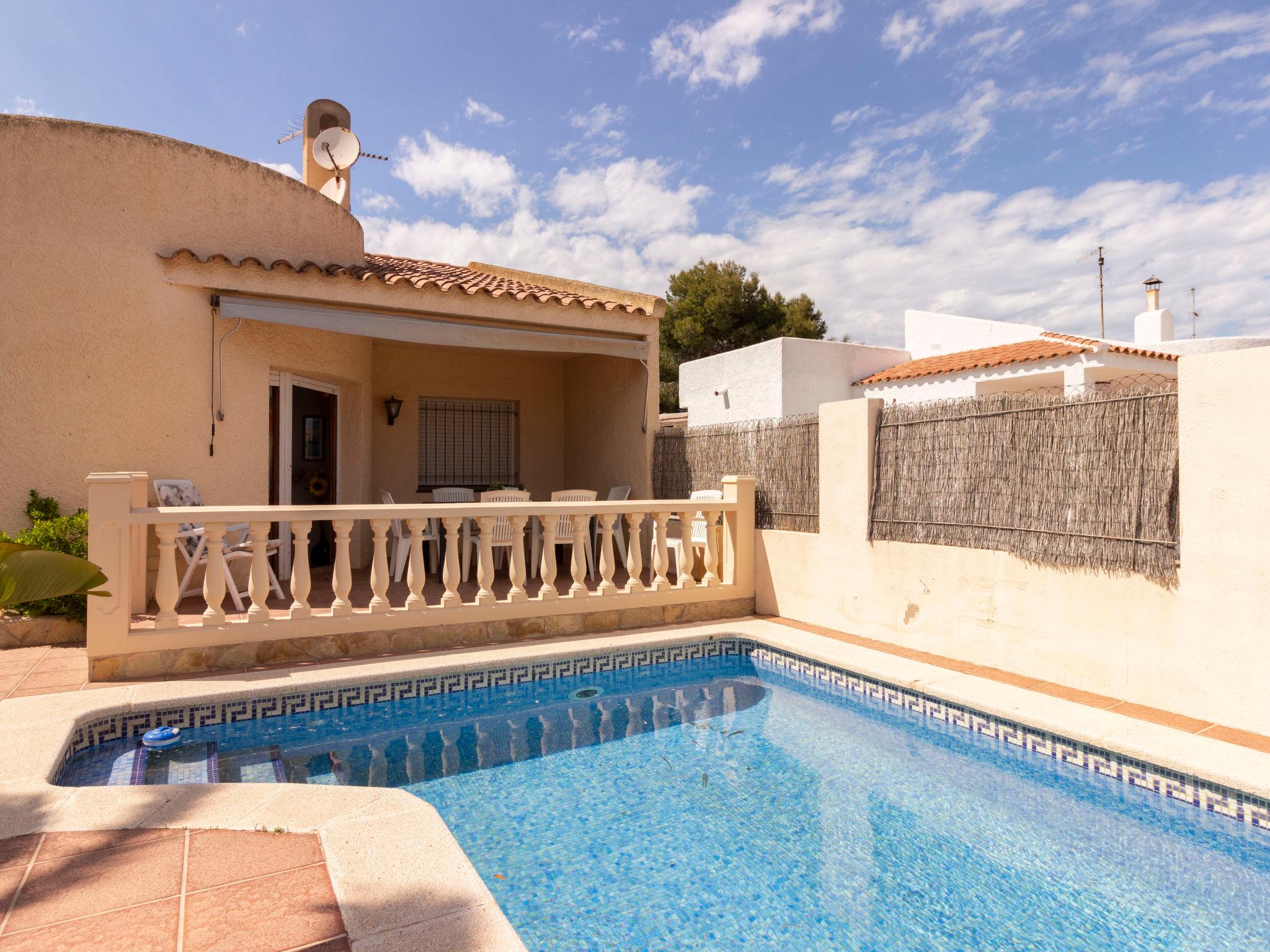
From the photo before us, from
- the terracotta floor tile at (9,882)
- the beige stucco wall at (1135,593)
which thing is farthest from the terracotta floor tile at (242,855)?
the beige stucco wall at (1135,593)

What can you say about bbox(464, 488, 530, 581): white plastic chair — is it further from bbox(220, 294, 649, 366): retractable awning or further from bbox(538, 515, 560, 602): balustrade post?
bbox(220, 294, 649, 366): retractable awning

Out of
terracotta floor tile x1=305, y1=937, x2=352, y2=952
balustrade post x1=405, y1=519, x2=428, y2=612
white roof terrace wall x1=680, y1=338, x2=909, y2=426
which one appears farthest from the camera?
white roof terrace wall x1=680, y1=338, x2=909, y2=426

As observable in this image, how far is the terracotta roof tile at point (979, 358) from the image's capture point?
47.4 ft

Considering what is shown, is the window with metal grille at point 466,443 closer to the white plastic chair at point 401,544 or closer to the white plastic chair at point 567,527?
the white plastic chair at point 401,544

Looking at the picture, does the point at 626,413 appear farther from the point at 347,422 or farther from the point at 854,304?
the point at 854,304

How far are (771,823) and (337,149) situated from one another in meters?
13.9

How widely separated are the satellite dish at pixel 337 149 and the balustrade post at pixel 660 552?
9.94 meters

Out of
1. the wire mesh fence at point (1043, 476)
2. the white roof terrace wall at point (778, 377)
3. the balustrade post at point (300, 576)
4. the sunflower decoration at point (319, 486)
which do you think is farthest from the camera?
the white roof terrace wall at point (778, 377)

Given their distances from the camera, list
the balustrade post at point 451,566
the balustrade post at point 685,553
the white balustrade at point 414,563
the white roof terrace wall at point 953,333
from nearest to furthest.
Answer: the white balustrade at point 414,563
the balustrade post at point 451,566
the balustrade post at point 685,553
the white roof terrace wall at point 953,333

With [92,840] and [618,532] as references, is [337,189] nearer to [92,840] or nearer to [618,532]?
[618,532]

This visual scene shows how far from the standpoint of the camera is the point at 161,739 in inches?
197

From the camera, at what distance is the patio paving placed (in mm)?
2436

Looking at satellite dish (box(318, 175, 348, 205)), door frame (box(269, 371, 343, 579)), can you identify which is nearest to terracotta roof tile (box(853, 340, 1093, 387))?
satellite dish (box(318, 175, 348, 205))

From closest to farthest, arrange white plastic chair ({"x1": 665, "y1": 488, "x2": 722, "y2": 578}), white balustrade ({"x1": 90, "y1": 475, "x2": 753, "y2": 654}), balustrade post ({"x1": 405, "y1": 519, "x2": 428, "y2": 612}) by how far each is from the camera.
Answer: white balustrade ({"x1": 90, "y1": 475, "x2": 753, "y2": 654}) < balustrade post ({"x1": 405, "y1": 519, "x2": 428, "y2": 612}) < white plastic chair ({"x1": 665, "y1": 488, "x2": 722, "y2": 578})
